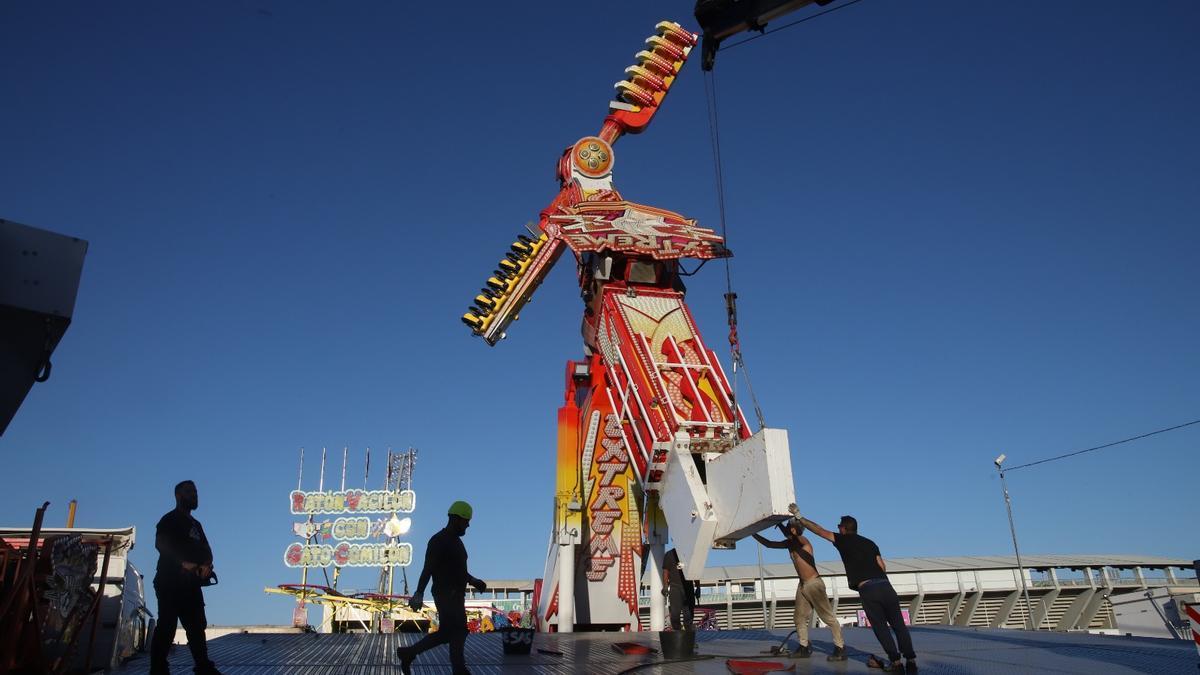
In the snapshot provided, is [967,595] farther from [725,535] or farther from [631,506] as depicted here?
[725,535]

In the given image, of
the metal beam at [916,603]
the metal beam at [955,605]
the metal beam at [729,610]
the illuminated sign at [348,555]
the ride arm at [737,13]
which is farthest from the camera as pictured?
the illuminated sign at [348,555]

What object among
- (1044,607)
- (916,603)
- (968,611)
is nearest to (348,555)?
(916,603)

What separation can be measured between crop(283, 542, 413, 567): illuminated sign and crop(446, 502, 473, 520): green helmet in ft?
175

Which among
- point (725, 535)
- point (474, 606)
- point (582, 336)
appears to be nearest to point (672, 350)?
point (582, 336)

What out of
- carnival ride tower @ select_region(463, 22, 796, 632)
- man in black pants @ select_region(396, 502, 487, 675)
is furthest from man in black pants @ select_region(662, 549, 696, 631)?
man in black pants @ select_region(396, 502, 487, 675)

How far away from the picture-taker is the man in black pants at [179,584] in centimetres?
719

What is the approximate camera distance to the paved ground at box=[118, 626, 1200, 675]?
352 inches

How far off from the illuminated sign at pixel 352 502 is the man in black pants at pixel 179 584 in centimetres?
5460

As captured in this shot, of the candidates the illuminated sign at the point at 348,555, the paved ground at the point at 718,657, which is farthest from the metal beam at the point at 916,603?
the paved ground at the point at 718,657

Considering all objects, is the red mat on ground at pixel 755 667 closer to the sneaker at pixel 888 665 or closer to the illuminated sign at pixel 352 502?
the sneaker at pixel 888 665

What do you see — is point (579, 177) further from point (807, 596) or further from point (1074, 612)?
point (1074, 612)

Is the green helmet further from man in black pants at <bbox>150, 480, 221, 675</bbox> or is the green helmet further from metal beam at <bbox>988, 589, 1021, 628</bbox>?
metal beam at <bbox>988, 589, 1021, 628</bbox>

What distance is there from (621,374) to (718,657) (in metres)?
11.7

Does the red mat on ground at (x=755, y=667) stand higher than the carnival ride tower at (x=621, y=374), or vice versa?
the carnival ride tower at (x=621, y=374)
